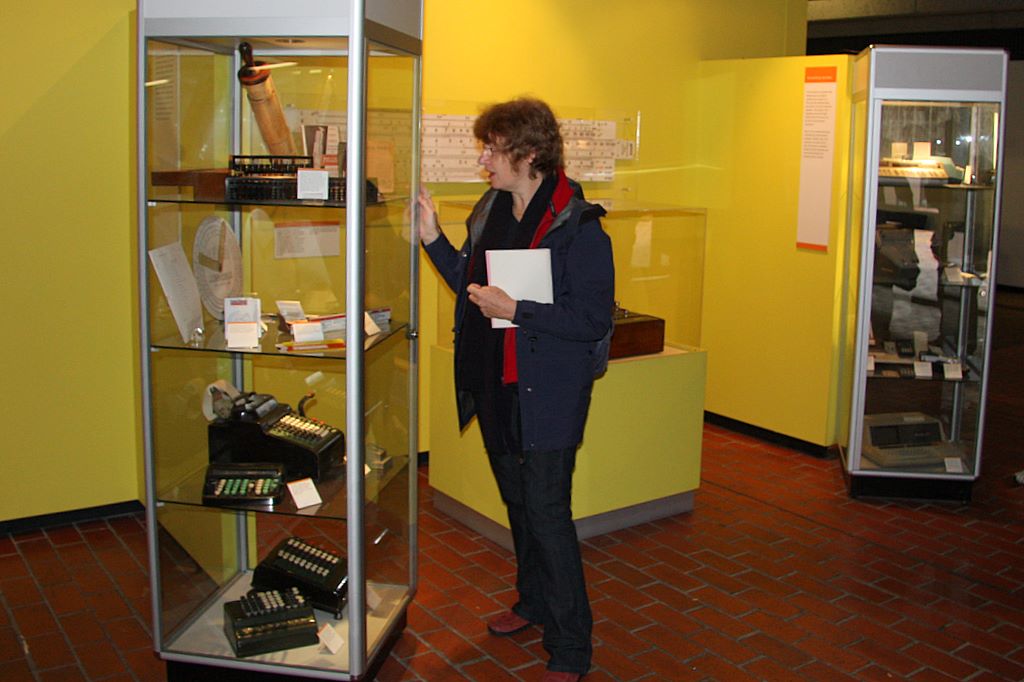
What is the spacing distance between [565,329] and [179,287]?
3.78 ft

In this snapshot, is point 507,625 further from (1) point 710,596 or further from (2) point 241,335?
(2) point 241,335

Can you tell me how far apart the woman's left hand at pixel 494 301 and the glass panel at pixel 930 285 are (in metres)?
2.79

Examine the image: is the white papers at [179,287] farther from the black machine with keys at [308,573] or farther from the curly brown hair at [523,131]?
the curly brown hair at [523,131]

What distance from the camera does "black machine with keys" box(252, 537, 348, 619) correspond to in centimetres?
324

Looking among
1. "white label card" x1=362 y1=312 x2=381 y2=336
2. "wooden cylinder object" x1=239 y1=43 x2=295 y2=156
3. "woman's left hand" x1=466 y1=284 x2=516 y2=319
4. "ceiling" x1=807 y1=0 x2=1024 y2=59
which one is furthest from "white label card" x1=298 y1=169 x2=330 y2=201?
"ceiling" x1=807 y1=0 x2=1024 y2=59

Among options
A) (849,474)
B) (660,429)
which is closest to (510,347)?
(660,429)

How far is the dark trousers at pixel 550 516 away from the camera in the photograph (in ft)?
10.5

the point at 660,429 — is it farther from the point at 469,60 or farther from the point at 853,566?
the point at 469,60

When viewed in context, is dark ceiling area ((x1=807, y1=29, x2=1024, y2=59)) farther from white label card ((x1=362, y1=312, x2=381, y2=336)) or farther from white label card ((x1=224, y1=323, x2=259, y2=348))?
white label card ((x1=224, y1=323, x2=259, y2=348))

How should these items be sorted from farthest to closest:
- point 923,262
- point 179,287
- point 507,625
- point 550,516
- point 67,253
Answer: point 923,262, point 67,253, point 507,625, point 550,516, point 179,287

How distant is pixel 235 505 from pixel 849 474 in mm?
3367

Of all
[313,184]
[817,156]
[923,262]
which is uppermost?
[817,156]

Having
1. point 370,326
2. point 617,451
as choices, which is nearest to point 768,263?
point 617,451

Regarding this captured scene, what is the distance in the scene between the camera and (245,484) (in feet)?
9.97
